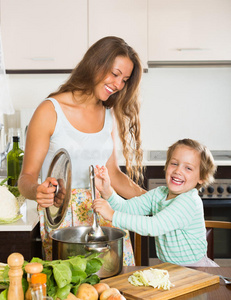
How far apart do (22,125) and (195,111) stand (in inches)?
52.5

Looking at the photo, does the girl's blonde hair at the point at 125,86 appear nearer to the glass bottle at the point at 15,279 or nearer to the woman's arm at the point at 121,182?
the woman's arm at the point at 121,182

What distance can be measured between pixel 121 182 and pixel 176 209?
38 centimetres

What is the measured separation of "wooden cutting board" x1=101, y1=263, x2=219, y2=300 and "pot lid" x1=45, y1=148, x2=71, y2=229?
190mm

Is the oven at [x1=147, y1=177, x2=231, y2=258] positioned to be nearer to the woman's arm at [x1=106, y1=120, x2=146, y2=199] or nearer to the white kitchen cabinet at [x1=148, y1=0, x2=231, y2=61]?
the white kitchen cabinet at [x1=148, y1=0, x2=231, y2=61]

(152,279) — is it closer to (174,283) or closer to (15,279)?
(174,283)

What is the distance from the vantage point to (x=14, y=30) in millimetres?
3193

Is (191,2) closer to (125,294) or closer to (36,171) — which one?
(36,171)

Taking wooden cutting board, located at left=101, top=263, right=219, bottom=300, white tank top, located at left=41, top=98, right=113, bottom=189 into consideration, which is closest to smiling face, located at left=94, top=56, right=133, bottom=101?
white tank top, located at left=41, top=98, right=113, bottom=189

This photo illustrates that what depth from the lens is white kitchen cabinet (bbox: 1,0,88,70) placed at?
3178 millimetres

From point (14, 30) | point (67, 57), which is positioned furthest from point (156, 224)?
point (14, 30)

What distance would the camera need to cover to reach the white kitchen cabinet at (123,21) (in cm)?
316

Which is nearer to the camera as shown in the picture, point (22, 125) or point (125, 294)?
point (125, 294)

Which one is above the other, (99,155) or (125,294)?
(99,155)

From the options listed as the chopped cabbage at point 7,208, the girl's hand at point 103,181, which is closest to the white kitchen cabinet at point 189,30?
the girl's hand at point 103,181
